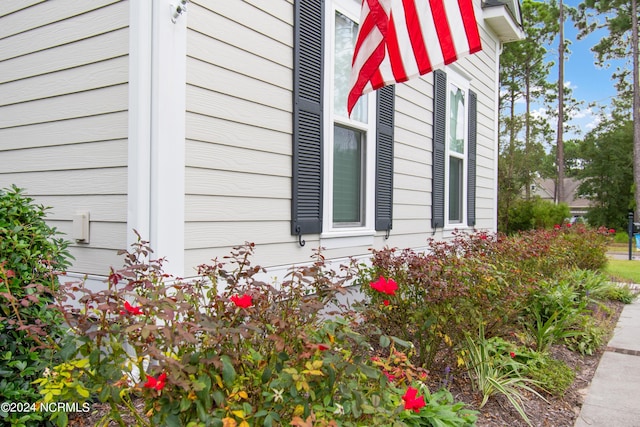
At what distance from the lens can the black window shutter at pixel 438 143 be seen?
19.2 ft

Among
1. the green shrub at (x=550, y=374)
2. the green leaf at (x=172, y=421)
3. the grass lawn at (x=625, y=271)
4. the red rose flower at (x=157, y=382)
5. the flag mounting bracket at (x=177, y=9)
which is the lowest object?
the grass lawn at (x=625, y=271)

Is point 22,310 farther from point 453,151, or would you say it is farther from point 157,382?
point 453,151

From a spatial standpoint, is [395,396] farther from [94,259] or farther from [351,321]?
[94,259]

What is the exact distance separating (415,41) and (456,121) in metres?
3.30

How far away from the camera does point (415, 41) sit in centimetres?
355

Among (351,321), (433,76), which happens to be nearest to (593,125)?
(433,76)

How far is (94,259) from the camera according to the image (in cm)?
289

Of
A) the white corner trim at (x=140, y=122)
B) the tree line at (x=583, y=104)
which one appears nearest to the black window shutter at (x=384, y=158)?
the white corner trim at (x=140, y=122)

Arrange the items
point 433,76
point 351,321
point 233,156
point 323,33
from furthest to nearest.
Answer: point 433,76 → point 323,33 → point 233,156 → point 351,321

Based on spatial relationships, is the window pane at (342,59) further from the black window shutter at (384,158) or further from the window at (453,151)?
the window at (453,151)

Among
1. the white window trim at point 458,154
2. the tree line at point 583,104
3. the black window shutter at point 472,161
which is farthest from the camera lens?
the tree line at point 583,104

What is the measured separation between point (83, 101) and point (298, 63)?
1.50 meters

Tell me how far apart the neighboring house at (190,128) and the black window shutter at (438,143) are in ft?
5.05

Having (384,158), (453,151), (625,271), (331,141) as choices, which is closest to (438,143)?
(453,151)
